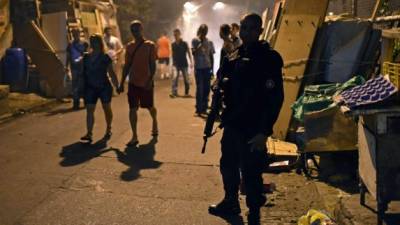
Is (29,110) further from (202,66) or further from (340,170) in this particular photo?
(340,170)

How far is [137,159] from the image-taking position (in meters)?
7.71

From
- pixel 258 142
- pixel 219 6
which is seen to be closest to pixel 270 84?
pixel 258 142

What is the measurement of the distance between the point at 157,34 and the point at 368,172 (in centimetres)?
2519

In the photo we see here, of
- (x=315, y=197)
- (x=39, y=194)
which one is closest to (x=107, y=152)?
(x=39, y=194)

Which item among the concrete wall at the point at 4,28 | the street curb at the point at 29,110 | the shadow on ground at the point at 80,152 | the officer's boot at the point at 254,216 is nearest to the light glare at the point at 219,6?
the concrete wall at the point at 4,28

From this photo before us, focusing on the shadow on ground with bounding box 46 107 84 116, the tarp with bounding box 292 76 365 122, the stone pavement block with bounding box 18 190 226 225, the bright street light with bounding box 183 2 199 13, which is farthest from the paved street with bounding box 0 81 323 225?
the bright street light with bounding box 183 2 199 13

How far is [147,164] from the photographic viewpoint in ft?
24.5

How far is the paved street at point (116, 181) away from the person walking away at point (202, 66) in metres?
1.62

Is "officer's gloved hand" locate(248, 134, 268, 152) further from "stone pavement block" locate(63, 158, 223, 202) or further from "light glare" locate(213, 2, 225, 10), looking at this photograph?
"light glare" locate(213, 2, 225, 10)

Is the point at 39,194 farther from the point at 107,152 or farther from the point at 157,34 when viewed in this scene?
the point at 157,34

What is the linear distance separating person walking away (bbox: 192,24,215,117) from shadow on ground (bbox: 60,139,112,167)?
336 centimetres

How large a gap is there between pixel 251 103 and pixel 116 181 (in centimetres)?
262

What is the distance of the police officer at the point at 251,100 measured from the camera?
4.64m

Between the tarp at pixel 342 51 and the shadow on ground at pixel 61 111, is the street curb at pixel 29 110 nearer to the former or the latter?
the shadow on ground at pixel 61 111
